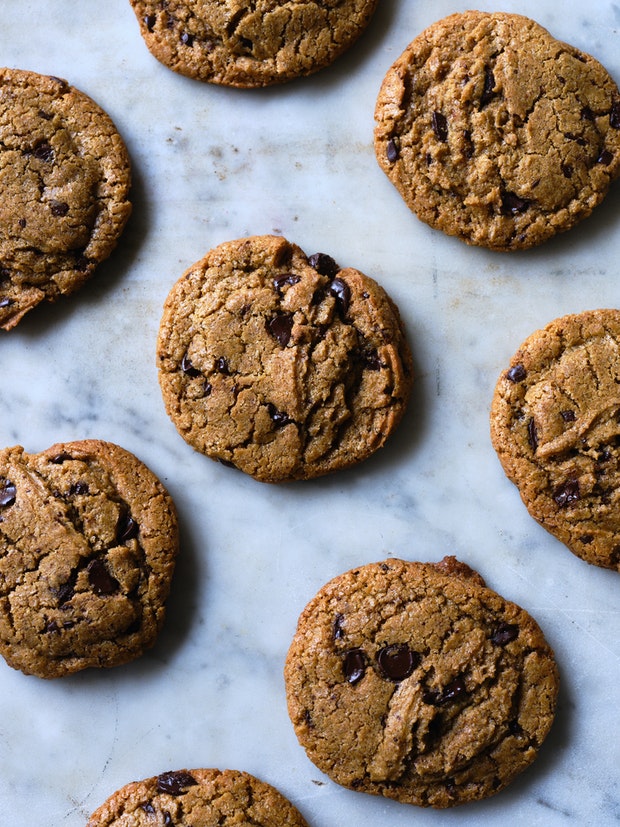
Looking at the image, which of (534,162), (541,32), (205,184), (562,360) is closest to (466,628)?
(562,360)

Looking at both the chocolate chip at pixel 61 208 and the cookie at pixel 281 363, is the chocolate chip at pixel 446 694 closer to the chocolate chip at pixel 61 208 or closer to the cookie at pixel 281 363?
the cookie at pixel 281 363

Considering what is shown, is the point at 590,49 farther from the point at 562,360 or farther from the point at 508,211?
the point at 562,360

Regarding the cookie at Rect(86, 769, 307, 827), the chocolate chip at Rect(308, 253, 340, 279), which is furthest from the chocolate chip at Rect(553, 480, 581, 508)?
the cookie at Rect(86, 769, 307, 827)

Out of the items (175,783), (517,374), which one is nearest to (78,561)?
(175,783)

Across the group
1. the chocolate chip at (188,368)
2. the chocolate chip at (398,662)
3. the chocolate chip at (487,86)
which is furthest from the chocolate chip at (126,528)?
the chocolate chip at (487,86)

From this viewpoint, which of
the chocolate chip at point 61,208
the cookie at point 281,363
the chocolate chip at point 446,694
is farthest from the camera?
the chocolate chip at point 61,208

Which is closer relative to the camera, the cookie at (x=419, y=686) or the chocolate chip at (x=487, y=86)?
the cookie at (x=419, y=686)
